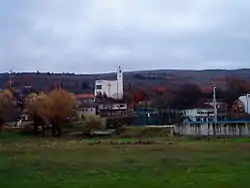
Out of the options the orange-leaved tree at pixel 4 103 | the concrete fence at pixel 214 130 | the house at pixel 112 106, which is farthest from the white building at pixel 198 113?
the concrete fence at pixel 214 130

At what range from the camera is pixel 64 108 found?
8725cm

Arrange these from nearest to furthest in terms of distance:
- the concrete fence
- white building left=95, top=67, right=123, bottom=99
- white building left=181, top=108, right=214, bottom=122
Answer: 1. the concrete fence
2. white building left=181, top=108, right=214, bottom=122
3. white building left=95, top=67, right=123, bottom=99

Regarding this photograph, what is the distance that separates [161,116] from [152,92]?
59375mm

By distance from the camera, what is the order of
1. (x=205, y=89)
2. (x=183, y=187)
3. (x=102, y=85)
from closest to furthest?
(x=183, y=187) < (x=205, y=89) < (x=102, y=85)

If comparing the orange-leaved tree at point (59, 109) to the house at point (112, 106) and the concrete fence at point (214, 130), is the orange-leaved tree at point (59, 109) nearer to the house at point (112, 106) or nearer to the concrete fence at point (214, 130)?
the concrete fence at point (214, 130)

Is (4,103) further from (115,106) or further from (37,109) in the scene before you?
(115,106)

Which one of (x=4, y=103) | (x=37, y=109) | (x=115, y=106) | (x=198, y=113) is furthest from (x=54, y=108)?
(x=115, y=106)

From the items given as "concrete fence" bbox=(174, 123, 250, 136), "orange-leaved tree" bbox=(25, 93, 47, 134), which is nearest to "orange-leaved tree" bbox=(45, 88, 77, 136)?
"orange-leaved tree" bbox=(25, 93, 47, 134)

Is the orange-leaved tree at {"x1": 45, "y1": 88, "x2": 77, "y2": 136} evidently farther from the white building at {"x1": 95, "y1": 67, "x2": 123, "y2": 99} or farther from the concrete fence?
the white building at {"x1": 95, "y1": 67, "x2": 123, "y2": 99}

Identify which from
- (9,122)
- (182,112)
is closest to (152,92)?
(182,112)

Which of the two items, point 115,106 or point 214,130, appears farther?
point 115,106

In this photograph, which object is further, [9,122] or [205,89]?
A: [205,89]

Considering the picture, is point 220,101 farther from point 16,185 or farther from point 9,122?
point 16,185

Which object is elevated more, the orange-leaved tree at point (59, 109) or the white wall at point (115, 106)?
the white wall at point (115, 106)
